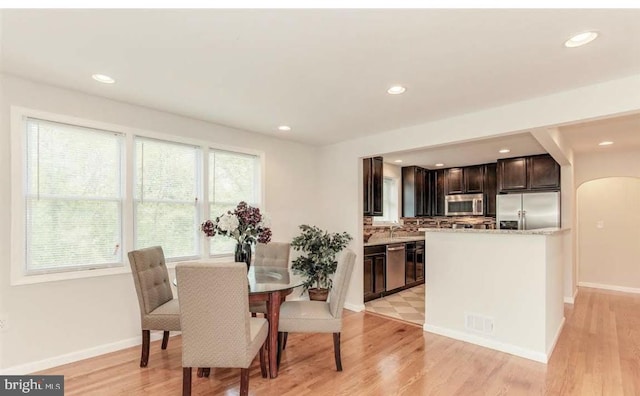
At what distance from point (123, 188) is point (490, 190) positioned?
6331 mm

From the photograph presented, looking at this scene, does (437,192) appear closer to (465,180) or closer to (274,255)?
(465,180)

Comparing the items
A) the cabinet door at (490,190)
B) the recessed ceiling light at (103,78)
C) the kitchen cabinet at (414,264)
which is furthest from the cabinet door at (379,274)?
the recessed ceiling light at (103,78)

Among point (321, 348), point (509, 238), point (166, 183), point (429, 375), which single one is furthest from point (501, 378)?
point (166, 183)

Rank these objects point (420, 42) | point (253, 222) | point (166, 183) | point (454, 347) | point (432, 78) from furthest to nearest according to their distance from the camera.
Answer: point (166, 183) → point (454, 347) → point (253, 222) → point (432, 78) → point (420, 42)

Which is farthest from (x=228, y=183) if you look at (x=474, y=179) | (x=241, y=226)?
(x=474, y=179)

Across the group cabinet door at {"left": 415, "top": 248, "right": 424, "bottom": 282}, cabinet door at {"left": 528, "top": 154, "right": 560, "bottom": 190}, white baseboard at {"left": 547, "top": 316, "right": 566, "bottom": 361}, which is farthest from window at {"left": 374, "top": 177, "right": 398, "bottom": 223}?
white baseboard at {"left": 547, "top": 316, "right": 566, "bottom": 361}

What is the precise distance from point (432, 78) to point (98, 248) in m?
3.35

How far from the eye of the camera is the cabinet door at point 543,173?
5.44 metres

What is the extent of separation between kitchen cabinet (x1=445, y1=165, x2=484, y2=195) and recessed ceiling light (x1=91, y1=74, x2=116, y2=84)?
6.41 meters

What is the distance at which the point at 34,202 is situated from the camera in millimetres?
2797

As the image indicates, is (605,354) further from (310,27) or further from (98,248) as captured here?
(98,248)

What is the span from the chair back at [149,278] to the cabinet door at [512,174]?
5690mm

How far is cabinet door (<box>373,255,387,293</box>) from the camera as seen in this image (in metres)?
5.16

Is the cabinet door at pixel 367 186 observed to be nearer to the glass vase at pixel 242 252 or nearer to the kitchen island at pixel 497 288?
the kitchen island at pixel 497 288
